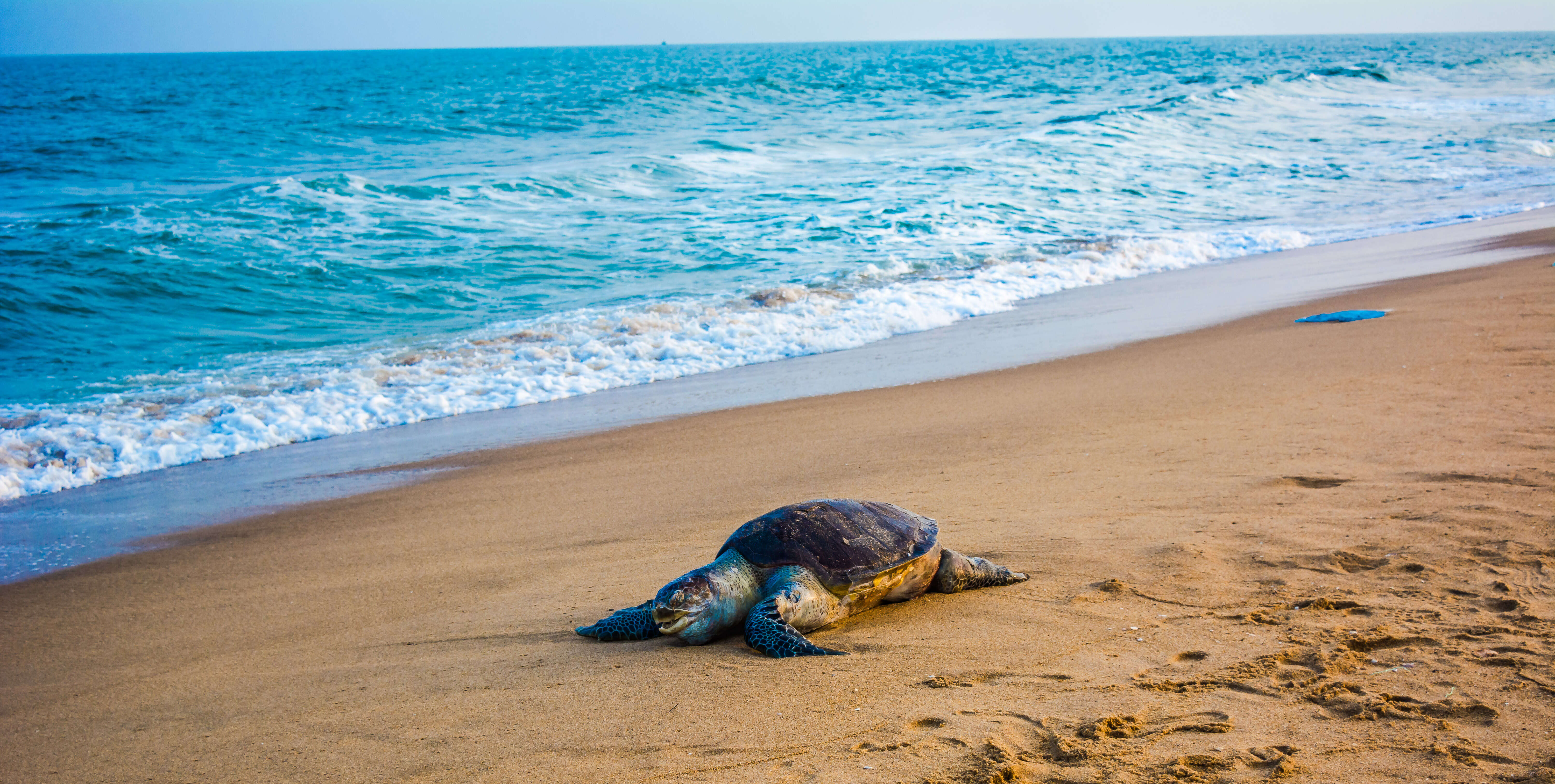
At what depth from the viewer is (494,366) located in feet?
28.9

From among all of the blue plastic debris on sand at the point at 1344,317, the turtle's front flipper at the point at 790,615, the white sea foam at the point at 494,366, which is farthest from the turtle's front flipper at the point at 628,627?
the blue plastic debris on sand at the point at 1344,317

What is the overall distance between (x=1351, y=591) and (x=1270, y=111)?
103 ft

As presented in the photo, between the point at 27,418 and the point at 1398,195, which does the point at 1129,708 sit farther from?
the point at 1398,195

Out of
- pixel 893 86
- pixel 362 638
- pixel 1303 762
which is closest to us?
pixel 1303 762

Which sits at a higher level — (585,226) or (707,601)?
(585,226)

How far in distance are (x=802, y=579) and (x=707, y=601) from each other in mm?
355

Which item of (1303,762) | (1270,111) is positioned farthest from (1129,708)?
(1270,111)

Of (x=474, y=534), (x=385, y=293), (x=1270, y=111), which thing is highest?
(x=1270, y=111)

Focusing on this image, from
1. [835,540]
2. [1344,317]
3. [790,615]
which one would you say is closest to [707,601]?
[790,615]

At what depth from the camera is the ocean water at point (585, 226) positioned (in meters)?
8.66

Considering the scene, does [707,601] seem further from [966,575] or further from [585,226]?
[585,226]

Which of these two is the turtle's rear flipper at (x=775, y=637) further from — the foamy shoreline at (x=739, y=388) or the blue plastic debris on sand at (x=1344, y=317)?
the blue plastic debris on sand at (x=1344, y=317)

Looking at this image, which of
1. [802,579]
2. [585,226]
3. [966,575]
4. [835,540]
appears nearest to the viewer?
[802,579]

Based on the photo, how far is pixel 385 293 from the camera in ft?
40.3
